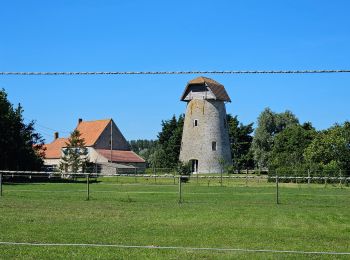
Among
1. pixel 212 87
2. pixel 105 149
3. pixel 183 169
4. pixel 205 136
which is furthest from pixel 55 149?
pixel 183 169

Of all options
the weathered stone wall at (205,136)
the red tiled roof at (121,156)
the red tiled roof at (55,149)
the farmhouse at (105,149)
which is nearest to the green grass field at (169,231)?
the weathered stone wall at (205,136)

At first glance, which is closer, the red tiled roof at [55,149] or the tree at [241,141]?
the tree at [241,141]

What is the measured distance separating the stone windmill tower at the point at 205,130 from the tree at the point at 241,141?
15.4 m

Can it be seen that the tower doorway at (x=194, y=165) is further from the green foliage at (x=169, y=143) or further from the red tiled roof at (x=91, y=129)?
the red tiled roof at (x=91, y=129)

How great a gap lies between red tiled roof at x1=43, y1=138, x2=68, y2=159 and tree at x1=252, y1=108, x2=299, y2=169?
30.6 meters

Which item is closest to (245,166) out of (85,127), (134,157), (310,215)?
(134,157)

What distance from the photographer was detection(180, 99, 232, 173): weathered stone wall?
6938 centimetres

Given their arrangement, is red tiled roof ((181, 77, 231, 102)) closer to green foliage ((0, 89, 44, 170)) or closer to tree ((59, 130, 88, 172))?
tree ((59, 130, 88, 172))

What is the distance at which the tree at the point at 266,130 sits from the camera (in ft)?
Result: 284

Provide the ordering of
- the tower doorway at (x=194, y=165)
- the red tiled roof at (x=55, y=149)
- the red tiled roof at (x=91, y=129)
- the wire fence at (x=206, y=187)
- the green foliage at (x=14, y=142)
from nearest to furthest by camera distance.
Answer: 1. the wire fence at (x=206, y=187)
2. the green foliage at (x=14, y=142)
3. the tower doorway at (x=194, y=165)
4. the red tiled roof at (x=91, y=129)
5. the red tiled roof at (x=55, y=149)

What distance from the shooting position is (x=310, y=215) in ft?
58.9

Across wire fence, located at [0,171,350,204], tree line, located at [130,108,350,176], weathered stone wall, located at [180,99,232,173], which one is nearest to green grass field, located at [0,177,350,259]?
wire fence, located at [0,171,350,204]

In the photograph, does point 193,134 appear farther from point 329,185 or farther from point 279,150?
point 329,185

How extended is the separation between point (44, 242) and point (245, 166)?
7777 centimetres
